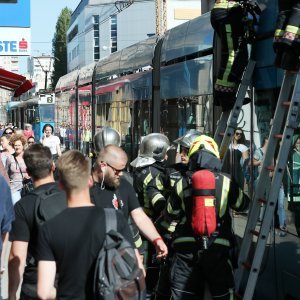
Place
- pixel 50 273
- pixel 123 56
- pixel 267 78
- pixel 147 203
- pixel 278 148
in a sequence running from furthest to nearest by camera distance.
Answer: pixel 123 56 → pixel 147 203 → pixel 267 78 → pixel 278 148 → pixel 50 273

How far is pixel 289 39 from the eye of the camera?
519 cm

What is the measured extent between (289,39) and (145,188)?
254cm

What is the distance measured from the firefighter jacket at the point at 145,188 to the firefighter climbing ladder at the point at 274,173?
4.88 ft

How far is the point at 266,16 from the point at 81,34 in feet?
300

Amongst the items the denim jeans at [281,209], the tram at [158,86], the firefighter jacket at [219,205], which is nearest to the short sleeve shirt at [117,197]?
the firefighter jacket at [219,205]

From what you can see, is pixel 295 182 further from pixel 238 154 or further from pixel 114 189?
pixel 114 189

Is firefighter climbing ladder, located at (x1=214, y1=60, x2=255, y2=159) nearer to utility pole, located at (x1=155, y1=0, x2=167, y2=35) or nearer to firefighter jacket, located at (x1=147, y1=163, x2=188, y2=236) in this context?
firefighter jacket, located at (x1=147, y1=163, x2=188, y2=236)

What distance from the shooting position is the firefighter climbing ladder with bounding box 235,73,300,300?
520cm

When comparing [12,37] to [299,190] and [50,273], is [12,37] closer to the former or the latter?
[299,190]

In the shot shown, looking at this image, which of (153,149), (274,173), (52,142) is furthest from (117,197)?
(52,142)

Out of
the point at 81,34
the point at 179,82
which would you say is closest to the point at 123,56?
the point at 179,82

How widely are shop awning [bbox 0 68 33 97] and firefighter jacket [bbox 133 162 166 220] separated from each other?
929 centimetres

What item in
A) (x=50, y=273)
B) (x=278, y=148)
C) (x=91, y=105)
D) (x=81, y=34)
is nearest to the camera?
(x=50, y=273)

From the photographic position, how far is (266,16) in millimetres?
6309
